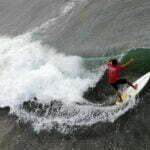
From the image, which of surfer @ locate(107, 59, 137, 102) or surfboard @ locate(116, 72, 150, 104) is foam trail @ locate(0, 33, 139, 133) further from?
surfer @ locate(107, 59, 137, 102)

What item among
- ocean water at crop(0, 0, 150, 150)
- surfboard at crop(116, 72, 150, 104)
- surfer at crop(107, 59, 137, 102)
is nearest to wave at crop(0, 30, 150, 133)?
ocean water at crop(0, 0, 150, 150)

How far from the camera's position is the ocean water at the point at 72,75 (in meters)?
10.8

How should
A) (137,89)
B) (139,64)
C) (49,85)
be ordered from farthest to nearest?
(49,85) → (139,64) → (137,89)

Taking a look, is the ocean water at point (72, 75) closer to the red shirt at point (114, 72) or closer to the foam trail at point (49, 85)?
the foam trail at point (49, 85)

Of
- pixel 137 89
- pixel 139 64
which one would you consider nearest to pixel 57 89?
pixel 139 64

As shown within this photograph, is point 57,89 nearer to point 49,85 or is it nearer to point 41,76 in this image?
point 49,85

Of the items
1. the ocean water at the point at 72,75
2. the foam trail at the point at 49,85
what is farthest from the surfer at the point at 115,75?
the foam trail at the point at 49,85

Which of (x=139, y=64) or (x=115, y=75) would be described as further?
(x=139, y=64)

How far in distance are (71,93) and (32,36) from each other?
22.1 ft

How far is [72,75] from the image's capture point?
13719 mm

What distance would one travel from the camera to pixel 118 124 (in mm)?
10695

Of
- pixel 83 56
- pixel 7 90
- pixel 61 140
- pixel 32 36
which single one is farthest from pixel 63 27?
pixel 61 140

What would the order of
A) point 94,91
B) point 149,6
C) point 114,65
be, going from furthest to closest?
point 149,6 → point 94,91 → point 114,65

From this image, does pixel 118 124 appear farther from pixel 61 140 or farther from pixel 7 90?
pixel 7 90
